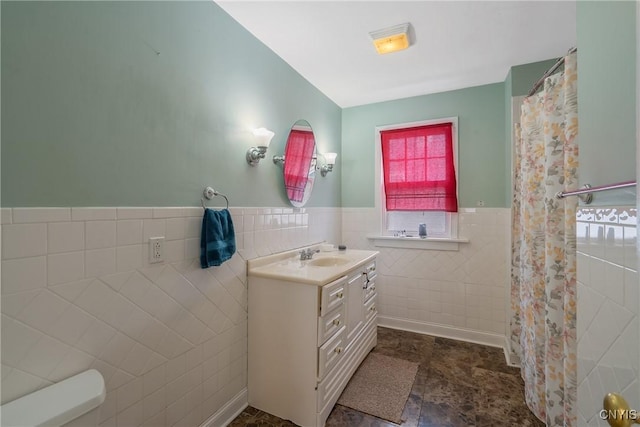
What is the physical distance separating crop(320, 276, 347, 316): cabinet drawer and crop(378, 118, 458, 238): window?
1492 mm

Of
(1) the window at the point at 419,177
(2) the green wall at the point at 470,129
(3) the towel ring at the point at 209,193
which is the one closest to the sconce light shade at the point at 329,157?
(2) the green wall at the point at 470,129

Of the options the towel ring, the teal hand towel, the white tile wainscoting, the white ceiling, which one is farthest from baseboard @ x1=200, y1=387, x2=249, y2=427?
the white ceiling

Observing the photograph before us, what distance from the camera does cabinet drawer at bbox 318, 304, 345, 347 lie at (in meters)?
1.62

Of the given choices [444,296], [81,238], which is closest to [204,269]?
[81,238]

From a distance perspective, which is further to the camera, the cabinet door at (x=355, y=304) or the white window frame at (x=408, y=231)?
the white window frame at (x=408, y=231)

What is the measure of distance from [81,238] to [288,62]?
1.96 meters

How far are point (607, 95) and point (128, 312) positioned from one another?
5.94 feet

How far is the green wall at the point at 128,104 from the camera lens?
36.3 inches

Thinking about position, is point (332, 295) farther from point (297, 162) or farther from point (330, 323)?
point (297, 162)

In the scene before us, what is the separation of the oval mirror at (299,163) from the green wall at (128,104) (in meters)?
0.29

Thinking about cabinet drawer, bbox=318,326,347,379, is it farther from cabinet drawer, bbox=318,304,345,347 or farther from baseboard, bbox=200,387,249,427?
baseboard, bbox=200,387,249,427

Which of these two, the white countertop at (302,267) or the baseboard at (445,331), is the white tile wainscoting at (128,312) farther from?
the baseboard at (445,331)

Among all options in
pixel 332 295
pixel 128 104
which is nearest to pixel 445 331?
pixel 332 295

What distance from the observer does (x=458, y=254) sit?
9.20 feet
